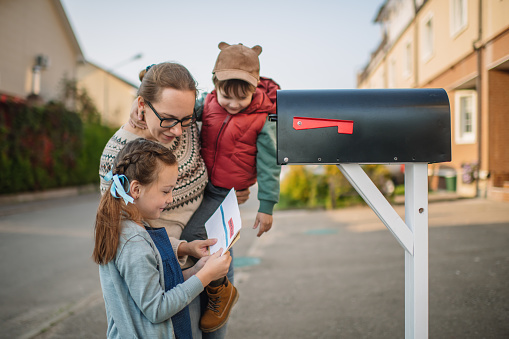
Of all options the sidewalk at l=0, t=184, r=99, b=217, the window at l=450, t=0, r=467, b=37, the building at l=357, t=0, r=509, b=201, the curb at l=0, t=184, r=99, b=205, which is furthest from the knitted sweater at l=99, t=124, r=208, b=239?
the curb at l=0, t=184, r=99, b=205

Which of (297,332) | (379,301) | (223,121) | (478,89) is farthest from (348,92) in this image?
(478,89)

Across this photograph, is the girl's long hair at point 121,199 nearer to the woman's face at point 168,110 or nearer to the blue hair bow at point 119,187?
the blue hair bow at point 119,187

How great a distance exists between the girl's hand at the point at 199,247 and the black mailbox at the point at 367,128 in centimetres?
57

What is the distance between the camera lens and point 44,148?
15000 millimetres

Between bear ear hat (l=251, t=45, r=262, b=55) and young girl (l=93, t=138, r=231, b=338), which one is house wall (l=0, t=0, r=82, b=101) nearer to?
bear ear hat (l=251, t=45, r=262, b=55)

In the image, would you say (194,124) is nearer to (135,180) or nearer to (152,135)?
(152,135)

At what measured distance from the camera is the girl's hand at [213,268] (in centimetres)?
184

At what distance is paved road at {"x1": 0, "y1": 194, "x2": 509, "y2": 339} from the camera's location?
3.66 meters

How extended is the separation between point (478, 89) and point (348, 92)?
1025 centimetres

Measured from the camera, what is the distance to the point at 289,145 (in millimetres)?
1934

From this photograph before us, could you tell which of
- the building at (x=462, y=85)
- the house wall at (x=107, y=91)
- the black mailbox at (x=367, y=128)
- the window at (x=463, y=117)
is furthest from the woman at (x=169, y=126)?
the house wall at (x=107, y=91)

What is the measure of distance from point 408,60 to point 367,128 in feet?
56.5

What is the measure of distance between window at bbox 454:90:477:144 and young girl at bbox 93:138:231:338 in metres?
12.6

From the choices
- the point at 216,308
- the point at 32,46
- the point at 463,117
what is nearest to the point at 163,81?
the point at 216,308
